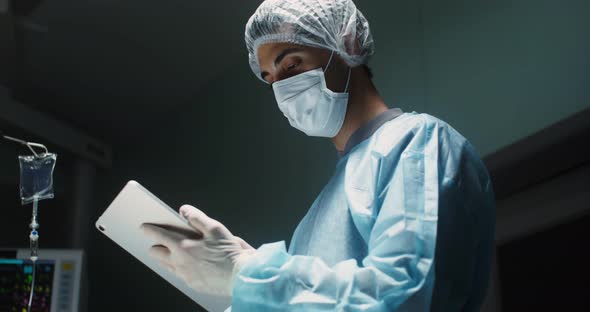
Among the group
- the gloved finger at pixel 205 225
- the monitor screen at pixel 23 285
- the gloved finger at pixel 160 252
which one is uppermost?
the gloved finger at pixel 205 225

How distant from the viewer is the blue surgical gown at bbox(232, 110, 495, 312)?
106 centimetres

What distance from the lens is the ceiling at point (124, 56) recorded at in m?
2.61

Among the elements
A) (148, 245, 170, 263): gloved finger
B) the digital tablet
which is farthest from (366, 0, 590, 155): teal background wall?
(148, 245, 170, 263): gloved finger

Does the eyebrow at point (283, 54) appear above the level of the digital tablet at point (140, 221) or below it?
above

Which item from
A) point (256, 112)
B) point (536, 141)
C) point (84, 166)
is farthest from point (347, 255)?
point (84, 166)

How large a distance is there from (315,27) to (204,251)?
439 millimetres

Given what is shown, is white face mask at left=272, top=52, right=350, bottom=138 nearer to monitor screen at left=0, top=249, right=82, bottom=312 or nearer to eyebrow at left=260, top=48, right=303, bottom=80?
eyebrow at left=260, top=48, right=303, bottom=80

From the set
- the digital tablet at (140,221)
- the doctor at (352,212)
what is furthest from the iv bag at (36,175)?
the doctor at (352,212)

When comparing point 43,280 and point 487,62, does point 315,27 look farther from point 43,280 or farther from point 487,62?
point 43,280

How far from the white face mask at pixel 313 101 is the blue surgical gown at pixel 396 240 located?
0.10m

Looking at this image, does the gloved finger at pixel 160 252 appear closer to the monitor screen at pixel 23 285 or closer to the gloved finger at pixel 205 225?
the gloved finger at pixel 205 225

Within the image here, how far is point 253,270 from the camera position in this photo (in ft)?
3.65

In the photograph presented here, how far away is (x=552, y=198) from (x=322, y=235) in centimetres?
87

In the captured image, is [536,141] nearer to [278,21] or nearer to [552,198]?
[552,198]
